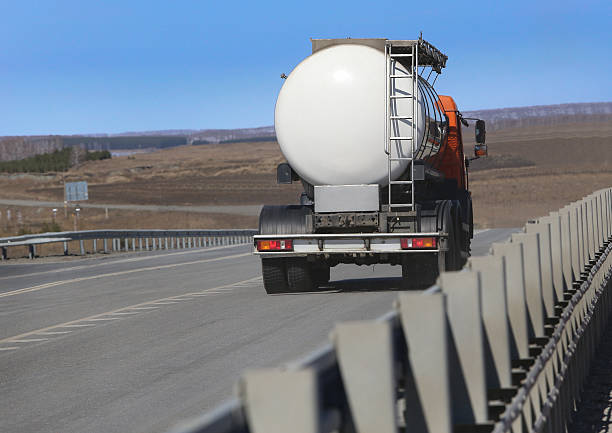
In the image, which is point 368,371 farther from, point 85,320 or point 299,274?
point 299,274

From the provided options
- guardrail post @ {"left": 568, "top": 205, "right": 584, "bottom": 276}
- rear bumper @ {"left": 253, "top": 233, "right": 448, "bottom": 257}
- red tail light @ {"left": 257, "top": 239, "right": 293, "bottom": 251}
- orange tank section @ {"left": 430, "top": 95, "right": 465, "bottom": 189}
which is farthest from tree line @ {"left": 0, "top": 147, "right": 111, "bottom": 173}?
guardrail post @ {"left": 568, "top": 205, "right": 584, "bottom": 276}

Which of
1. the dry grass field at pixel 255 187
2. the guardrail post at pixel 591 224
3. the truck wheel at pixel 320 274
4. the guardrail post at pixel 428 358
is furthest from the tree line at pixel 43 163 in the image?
the guardrail post at pixel 428 358

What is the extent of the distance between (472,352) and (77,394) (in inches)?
192

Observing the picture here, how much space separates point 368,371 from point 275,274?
1440 centimetres

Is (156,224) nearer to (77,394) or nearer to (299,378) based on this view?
(77,394)

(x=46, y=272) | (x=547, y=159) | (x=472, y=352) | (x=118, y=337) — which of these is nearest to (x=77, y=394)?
(x=118, y=337)

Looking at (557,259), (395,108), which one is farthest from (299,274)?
(557,259)

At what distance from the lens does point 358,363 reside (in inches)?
145

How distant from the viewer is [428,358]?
4.48 metres

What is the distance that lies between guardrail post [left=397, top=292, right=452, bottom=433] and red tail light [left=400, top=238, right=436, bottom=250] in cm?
1220

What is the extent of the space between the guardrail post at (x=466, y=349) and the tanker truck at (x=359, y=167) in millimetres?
11123

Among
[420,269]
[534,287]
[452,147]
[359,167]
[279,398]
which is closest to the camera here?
[279,398]

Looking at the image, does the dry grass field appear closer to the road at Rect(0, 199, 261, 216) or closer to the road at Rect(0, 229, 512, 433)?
the road at Rect(0, 199, 261, 216)

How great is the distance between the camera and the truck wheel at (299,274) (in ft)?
59.6
